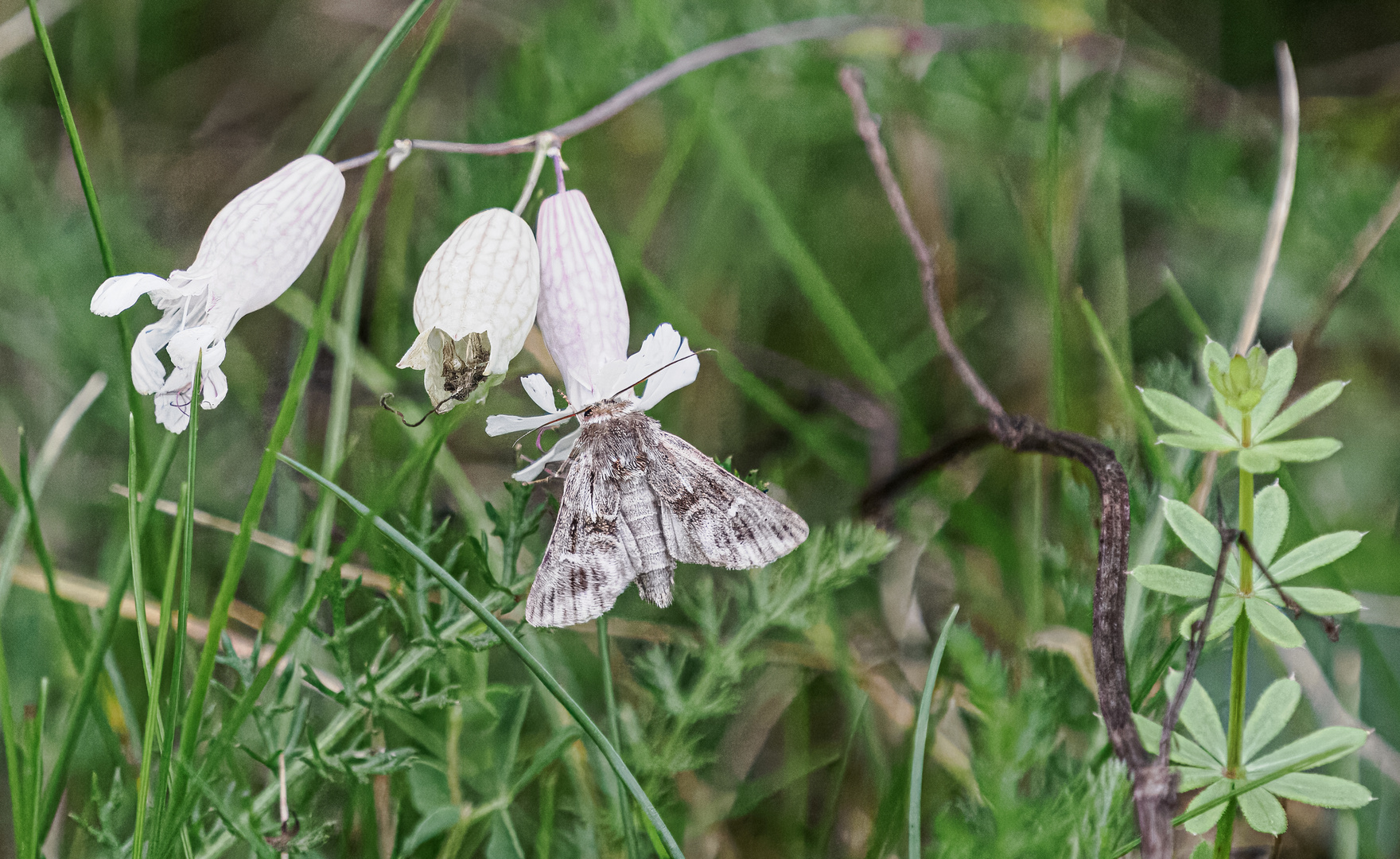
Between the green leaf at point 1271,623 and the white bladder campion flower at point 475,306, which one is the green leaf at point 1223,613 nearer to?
the green leaf at point 1271,623

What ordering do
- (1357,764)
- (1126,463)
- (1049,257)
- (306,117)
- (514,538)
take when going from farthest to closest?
(306,117), (1049,257), (1126,463), (1357,764), (514,538)

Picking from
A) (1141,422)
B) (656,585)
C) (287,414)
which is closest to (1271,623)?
(1141,422)

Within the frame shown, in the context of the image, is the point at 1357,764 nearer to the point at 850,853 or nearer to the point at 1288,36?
the point at 850,853

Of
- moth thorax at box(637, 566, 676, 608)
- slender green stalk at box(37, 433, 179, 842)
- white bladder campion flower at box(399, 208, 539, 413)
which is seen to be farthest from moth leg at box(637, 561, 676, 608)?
slender green stalk at box(37, 433, 179, 842)

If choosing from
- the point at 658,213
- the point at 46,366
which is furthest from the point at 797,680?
the point at 46,366

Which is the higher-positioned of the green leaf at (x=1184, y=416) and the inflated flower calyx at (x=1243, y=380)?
the inflated flower calyx at (x=1243, y=380)

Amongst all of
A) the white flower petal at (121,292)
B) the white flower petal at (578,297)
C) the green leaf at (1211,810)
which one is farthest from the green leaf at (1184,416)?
the white flower petal at (121,292)
